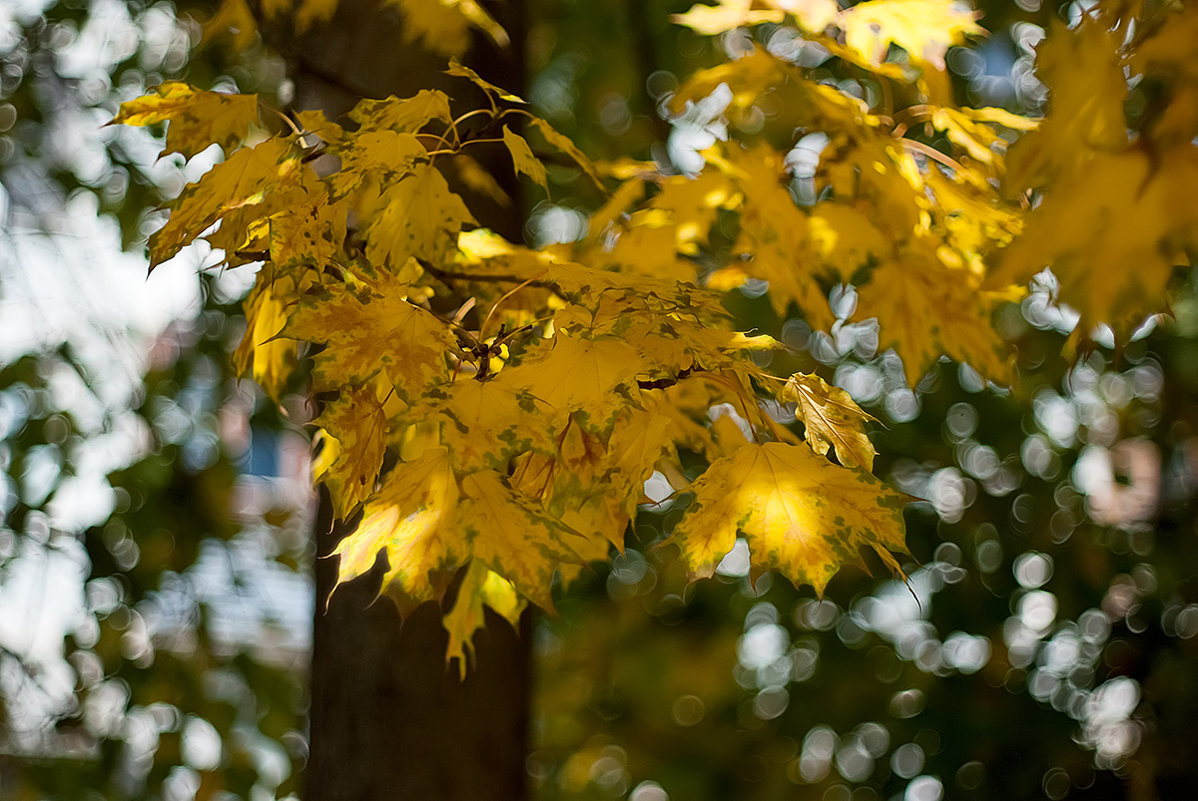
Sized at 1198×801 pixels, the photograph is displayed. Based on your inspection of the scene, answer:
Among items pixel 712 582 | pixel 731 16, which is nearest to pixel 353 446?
pixel 731 16

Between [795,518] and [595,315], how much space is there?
0.83 feet

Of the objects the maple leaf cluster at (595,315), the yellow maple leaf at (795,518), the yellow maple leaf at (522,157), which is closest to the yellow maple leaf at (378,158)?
the maple leaf cluster at (595,315)

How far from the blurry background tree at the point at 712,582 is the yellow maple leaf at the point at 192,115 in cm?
164

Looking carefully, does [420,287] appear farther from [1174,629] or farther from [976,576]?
[1174,629]

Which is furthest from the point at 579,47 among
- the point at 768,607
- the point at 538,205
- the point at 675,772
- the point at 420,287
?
the point at 420,287

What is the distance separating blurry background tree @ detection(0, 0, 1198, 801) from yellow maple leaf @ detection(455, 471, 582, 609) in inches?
69.0

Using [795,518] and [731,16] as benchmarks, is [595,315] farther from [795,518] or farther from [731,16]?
[731,16]

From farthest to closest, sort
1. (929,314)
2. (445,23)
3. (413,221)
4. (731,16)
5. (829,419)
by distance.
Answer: (445,23), (731,16), (929,314), (413,221), (829,419)

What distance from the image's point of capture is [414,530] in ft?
3.06

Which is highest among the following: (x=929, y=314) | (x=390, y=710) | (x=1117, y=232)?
(x=1117, y=232)

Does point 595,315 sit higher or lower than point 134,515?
higher

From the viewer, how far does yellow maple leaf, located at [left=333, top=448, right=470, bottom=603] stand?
3.02 ft

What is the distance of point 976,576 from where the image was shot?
268 cm

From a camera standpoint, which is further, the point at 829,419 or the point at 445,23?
the point at 445,23
